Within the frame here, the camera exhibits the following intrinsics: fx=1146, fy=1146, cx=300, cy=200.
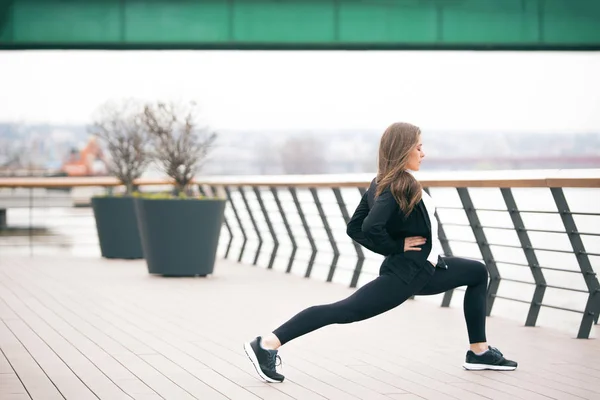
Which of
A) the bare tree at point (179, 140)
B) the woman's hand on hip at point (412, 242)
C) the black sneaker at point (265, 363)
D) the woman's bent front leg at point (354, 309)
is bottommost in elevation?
the black sneaker at point (265, 363)

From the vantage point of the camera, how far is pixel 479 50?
47.2 feet

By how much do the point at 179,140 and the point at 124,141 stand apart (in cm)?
337

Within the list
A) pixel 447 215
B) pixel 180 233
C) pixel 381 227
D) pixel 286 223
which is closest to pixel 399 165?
pixel 381 227

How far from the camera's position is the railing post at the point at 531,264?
8.36 meters

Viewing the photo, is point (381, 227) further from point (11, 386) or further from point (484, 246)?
point (484, 246)

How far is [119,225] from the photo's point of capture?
15.8 m

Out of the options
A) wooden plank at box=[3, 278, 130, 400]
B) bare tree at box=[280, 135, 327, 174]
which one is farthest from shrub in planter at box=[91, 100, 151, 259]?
bare tree at box=[280, 135, 327, 174]

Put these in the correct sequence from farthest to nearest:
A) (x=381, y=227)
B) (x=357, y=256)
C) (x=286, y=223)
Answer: (x=286, y=223) < (x=357, y=256) < (x=381, y=227)

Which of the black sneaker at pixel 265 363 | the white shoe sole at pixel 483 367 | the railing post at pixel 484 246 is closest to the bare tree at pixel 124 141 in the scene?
the railing post at pixel 484 246

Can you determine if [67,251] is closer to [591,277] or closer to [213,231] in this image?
[213,231]

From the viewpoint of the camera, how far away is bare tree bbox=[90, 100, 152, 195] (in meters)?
16.5

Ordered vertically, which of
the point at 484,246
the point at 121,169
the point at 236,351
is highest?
the point at 121,169

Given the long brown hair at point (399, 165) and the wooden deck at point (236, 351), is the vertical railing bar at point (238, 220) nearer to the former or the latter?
the wooden deck at point (236, 351)

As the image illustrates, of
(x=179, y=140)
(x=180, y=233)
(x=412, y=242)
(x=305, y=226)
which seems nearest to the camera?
(x=412, y=242)
